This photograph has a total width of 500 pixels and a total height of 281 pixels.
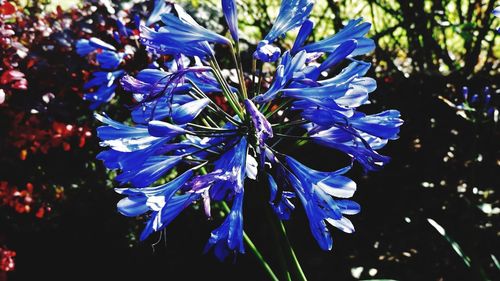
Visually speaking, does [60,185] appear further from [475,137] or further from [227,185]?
[475,137]

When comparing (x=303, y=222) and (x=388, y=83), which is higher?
(x=388, y=83)

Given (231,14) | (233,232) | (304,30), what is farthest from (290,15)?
(233,232)

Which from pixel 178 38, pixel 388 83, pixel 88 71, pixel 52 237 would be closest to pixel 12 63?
pixel 88 71

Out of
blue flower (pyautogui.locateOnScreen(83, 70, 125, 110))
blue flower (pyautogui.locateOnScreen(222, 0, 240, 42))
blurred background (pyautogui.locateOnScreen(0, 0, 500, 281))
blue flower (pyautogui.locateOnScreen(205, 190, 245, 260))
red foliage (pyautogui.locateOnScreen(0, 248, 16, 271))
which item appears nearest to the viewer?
blue flower (pyautogui.locateOnScreen(205, 190, 245, 260))

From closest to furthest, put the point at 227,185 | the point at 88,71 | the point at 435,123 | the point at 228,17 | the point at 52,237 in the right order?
the point at 227,185, the point at 228,17, the point at 88,71, the point at 52,237, the point at 435,123

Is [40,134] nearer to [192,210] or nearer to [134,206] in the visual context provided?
[192,210]

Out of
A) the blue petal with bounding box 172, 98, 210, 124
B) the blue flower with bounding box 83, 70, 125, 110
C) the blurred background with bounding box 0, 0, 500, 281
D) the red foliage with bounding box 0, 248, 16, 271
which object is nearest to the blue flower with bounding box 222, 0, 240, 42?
the blue petal with bounding box 172, 98, 210, 124

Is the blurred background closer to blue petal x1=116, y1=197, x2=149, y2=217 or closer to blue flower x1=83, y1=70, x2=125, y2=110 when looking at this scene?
blue flower x1=83, y1=70, x2=125, y2=110
